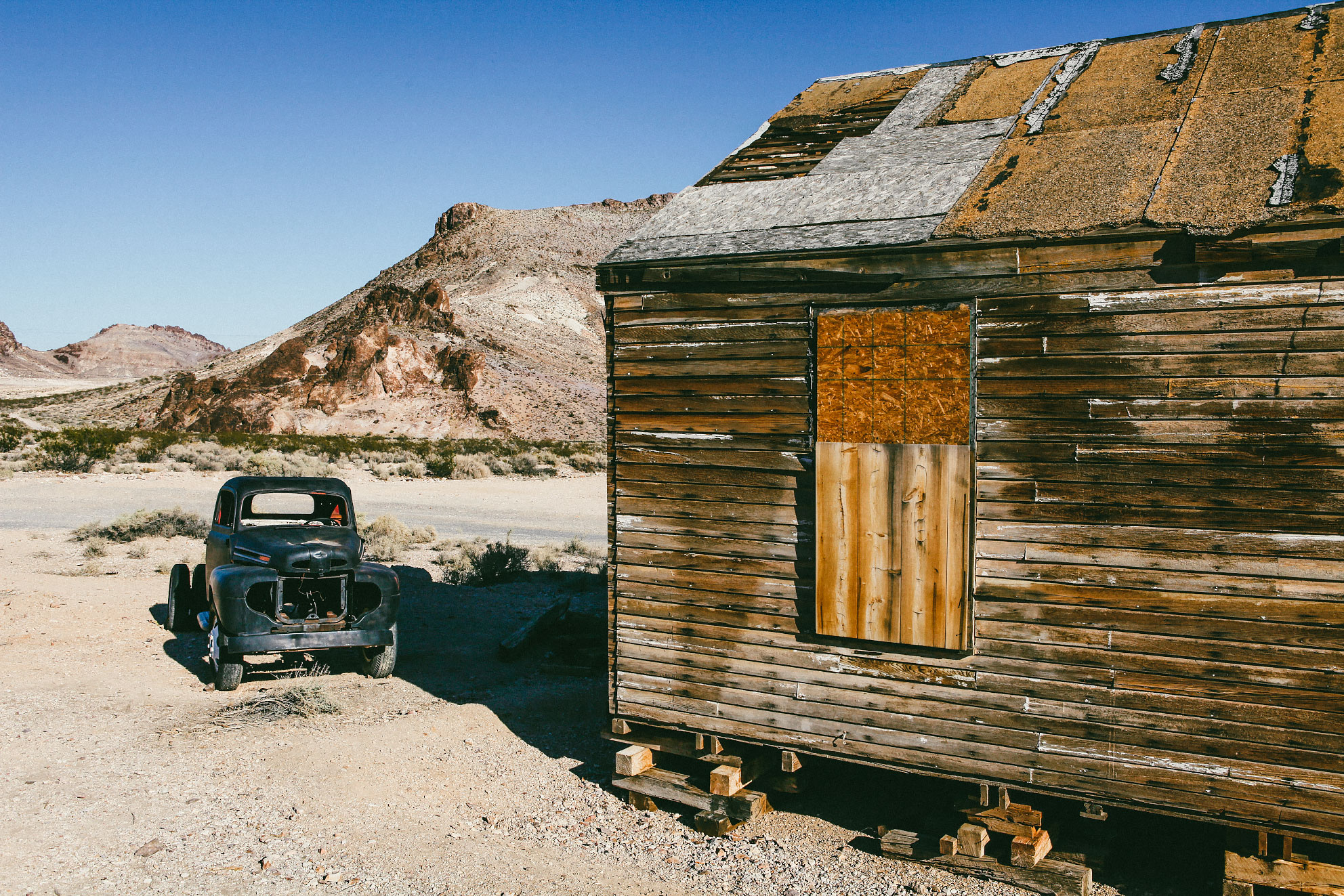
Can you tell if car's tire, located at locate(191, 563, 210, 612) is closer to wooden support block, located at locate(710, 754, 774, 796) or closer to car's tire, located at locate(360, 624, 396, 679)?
car's tire, located at locate(360, 624, 396, 679)

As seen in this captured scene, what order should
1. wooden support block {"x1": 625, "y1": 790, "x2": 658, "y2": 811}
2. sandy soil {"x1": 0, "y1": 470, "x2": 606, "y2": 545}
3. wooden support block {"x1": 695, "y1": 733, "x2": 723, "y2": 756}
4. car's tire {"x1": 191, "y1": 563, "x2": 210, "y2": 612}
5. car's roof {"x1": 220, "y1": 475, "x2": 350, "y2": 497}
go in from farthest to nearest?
sandy soil {"x1": 0, "y1": 470, "x2": 606, "y2": 545}
car's tire {"x1": 191, "y1": 563, "x2": 210, "y2": 612}
car's roof {"x1": 220, "y1": 475, "x2": 350, "y2": 497}
wooden support block {"x1": 625, "y1": 790, "x2": 658, "y2": 811}
wooden support block {"x1": 695, "y1": 733, "x2": 723, "y2": 756}

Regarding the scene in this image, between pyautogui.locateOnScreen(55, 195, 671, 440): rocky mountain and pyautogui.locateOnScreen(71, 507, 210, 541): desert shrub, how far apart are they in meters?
30.7

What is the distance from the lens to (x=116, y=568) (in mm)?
14156

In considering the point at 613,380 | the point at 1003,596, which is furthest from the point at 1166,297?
Result: the point at 613,380

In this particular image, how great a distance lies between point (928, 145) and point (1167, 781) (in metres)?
4.63

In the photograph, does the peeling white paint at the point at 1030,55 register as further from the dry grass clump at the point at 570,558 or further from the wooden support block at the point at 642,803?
the dry grass clump at the point at 570,558

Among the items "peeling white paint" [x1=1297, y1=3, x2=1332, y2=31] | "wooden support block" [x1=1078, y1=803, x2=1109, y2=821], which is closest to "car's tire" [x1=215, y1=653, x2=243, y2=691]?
"wooden support block" [x1=1078, y1=803, x2=1109, y2=821]

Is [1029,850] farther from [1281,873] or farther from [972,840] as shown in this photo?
[1281,873]

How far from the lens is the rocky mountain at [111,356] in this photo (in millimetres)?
151750

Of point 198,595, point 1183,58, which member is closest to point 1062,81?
point 1183,58

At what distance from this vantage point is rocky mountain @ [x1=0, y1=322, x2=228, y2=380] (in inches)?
5974

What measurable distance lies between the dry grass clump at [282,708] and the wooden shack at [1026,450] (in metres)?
3.02

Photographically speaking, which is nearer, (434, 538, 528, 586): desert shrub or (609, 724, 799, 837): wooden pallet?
(609, 724, 799, 837): wooden pallet

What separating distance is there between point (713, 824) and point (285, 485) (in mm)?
5857
